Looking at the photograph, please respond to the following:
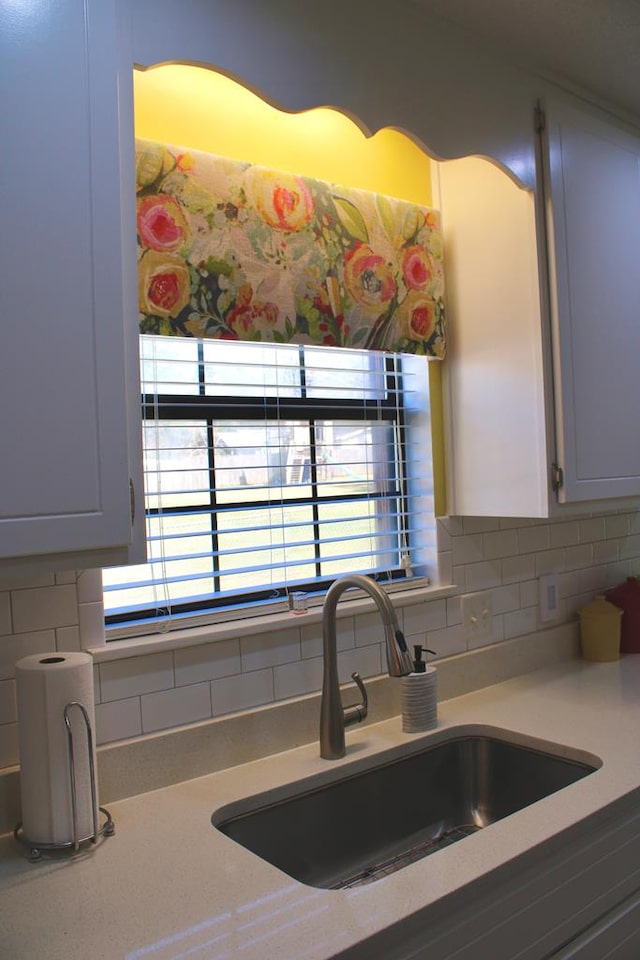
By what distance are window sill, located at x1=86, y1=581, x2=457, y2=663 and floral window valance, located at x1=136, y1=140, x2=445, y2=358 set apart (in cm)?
62

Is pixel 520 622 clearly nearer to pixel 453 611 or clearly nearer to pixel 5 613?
pixel 453 611

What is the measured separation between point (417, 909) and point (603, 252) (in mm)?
1657

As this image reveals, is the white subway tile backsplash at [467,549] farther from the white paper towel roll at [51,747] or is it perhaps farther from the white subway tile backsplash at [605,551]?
the white paper towel roll at [51,747]

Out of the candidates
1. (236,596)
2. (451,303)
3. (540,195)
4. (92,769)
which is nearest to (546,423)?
(451,303)

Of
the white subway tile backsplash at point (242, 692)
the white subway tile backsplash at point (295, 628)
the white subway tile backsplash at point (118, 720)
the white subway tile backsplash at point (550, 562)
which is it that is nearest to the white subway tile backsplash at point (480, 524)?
the white subway tile backsplash at point (295, 628)

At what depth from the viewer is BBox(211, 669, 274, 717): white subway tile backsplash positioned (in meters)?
1.61

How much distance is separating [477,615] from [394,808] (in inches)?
24.5

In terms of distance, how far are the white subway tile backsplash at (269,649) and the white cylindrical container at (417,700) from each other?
0.86 feet

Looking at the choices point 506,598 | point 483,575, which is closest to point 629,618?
point 506,598

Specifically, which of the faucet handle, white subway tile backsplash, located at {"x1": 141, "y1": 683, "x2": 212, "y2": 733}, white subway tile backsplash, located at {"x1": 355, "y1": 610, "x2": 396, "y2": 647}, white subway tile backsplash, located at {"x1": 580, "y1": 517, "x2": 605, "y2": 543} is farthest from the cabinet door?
white subway tile backsplash, located at {"x1": 141, "y1": 683, "x2": 212, "y2": 733}

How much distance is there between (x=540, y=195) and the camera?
1.90 m

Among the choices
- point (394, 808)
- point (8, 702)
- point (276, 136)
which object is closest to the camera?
point (8, 702)

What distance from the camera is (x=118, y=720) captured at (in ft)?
4.84

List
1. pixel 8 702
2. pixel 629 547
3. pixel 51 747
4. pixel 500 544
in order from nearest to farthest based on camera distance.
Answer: pixel 51 747 → pixel 8 702 → pixel 500 544 → pixel 629 547
